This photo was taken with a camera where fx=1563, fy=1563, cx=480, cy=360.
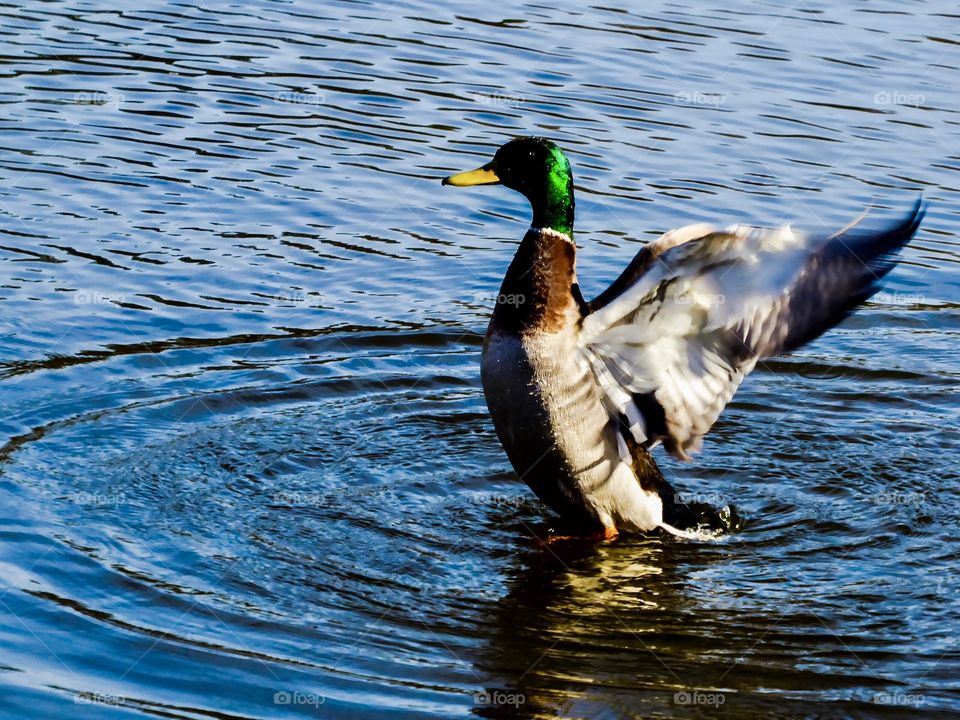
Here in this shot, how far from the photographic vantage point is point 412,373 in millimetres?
7883

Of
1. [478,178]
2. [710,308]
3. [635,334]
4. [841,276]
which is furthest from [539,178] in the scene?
[841,276]

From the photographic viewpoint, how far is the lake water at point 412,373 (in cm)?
518

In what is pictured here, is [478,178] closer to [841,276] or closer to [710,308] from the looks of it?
[710,308]

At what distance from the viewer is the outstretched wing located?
5.68m

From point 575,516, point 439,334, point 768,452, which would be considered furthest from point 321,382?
point 768,452

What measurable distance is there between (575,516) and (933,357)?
276 cm

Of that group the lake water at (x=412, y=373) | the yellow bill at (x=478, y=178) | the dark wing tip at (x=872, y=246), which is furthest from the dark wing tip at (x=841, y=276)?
the yellow bill at (x=478, y=178)

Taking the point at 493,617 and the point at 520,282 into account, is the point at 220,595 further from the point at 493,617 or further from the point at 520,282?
the point at 520,282

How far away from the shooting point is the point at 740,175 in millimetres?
10344

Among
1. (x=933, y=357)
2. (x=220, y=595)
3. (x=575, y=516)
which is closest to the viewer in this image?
(x=220, y=595)

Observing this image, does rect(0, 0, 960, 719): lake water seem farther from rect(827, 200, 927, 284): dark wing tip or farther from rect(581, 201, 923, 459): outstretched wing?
rect(827, 200, 927, 284): dark wing tip

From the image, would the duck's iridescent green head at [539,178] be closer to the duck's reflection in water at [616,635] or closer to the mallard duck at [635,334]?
the mallard duck at [635,334]

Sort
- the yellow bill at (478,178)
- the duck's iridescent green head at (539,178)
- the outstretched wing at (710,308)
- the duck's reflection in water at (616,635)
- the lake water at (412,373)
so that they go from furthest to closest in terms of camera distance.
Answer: the yellow bill at (478,178), the duck's iridescent green head at (539,178), the outstretched wing at (710,308), the lake water at (412,373), the duck's reflection in water at (616,635)

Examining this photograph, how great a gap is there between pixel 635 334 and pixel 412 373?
6.86 feet
